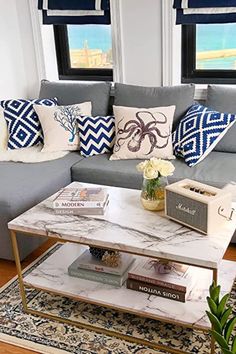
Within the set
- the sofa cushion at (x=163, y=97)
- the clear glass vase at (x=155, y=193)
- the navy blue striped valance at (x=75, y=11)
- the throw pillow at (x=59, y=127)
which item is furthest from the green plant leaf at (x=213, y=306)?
the navy blue striped valance at (x=75, y=11)

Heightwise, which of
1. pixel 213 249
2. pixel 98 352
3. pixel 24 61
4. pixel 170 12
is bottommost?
pixel 98 352

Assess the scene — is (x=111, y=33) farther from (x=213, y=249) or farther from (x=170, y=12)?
(x=213, y=249)

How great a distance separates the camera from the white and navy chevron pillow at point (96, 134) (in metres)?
3.09

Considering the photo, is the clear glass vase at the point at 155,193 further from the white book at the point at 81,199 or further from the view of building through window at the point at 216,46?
the view of building through window at the point at 216,46

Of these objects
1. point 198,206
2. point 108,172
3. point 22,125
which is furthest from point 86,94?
point 198,206

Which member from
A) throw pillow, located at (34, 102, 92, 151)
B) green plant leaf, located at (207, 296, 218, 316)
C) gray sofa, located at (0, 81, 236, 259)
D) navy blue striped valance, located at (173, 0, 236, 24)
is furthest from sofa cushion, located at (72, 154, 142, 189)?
green plant leaf, located at (207, 296, 218, 316)

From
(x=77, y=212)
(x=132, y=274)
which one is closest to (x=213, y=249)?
(x=132, y=274)

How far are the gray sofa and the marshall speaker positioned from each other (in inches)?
26.1

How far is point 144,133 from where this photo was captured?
2891 millimetres

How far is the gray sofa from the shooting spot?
2518mm

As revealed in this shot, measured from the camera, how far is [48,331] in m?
2.03

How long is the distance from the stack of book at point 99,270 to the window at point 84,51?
202 cm

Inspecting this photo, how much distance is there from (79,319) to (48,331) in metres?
0.15

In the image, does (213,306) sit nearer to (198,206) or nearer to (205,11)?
(198,206)
